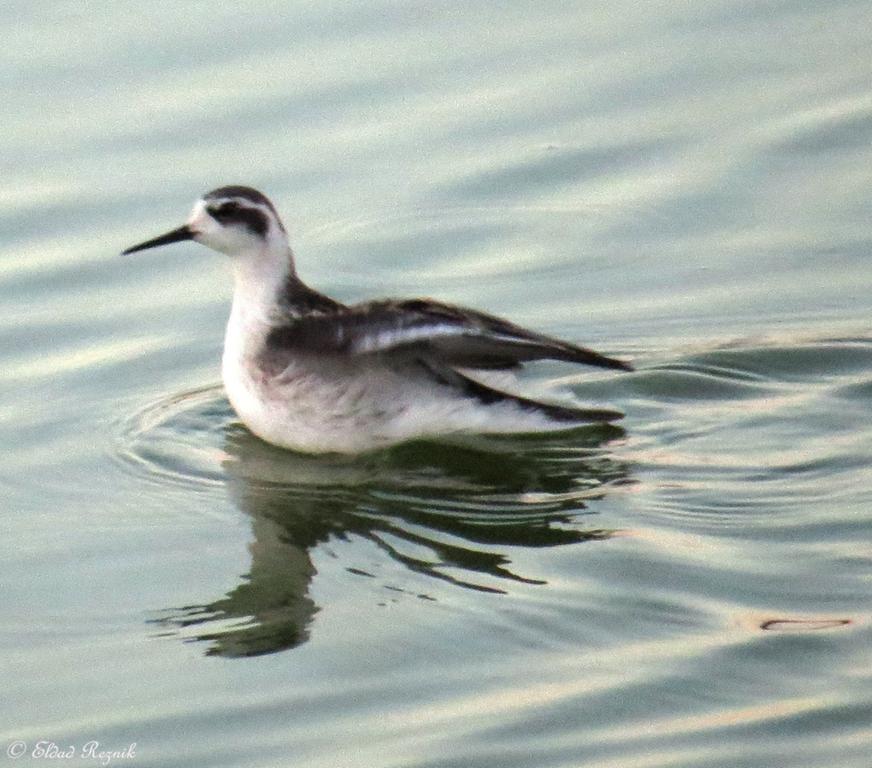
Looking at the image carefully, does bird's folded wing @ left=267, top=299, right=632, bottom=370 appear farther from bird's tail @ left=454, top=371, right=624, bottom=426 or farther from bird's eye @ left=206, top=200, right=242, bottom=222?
bird's eye @ left=206, top=200, right=242, bottom=222

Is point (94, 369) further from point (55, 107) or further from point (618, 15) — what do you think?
point (618, 15)

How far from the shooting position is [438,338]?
435 inches

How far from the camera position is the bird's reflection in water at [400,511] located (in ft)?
31.2

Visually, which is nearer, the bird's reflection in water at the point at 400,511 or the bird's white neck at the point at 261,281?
the bird's reflection in water at the point at 400,511

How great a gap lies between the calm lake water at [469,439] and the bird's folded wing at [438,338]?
0.50 m

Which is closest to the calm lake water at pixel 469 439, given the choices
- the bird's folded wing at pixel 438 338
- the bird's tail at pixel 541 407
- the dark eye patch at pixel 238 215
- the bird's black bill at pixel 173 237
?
→ the bird's tail at pixel 541 407

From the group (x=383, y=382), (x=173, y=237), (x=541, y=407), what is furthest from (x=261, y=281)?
(x=541, y=407)

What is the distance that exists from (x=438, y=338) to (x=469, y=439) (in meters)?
0.61

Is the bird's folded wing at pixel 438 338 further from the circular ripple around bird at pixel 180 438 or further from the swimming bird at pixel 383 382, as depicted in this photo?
the circular ripple around bird at pixel 180 438

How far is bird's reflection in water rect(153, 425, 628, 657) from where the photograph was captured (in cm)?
951

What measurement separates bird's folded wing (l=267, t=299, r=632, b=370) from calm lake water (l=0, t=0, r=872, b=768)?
0.50 metres

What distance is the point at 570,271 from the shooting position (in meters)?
13.0

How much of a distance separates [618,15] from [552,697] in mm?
8378

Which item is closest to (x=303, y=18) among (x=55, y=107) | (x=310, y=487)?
(x=55, y=107)
